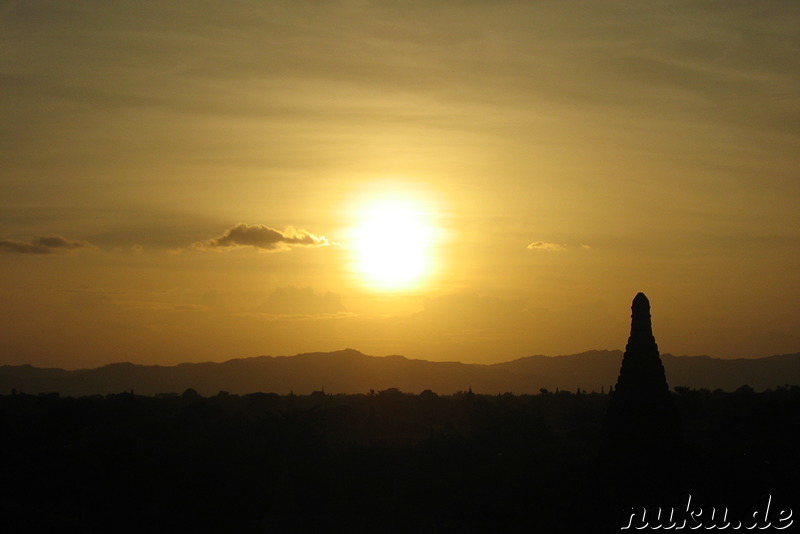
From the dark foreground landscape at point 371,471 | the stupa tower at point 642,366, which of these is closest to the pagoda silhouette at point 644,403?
the stupa tower at point 642,366

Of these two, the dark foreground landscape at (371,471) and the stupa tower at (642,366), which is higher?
the stupa tower at (642,366)

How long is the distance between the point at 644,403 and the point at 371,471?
16.5m

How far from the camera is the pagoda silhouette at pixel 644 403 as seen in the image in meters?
35.6

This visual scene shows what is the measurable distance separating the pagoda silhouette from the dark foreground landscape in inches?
9.3

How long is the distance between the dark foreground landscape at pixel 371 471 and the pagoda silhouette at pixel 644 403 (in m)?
0.24

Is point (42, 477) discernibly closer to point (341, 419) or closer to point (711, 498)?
point (341, 419)

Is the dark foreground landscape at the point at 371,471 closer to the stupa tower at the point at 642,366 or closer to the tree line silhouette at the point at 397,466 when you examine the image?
the tree line silhouette at the point at 397,466

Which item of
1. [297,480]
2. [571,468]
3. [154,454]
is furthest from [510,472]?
[154,454]

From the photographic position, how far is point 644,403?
3559 cm

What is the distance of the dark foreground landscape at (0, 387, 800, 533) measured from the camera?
126 ft

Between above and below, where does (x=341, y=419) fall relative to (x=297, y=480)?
above

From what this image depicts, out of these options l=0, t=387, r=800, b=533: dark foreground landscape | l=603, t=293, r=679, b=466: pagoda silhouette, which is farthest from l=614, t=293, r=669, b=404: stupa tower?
l=0, t=387, r=800, b=533: dark foreground landscape

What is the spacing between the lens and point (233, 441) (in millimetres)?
52781

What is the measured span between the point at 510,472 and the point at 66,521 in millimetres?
19608
